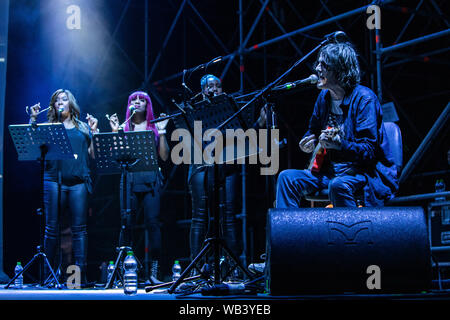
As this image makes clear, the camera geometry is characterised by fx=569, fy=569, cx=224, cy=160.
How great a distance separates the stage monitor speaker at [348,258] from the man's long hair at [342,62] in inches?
45.9

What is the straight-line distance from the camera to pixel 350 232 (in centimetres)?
275

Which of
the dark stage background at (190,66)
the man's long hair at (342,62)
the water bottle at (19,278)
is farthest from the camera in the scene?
the dark stage background at (190,66)

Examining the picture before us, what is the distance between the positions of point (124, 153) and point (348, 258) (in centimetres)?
264

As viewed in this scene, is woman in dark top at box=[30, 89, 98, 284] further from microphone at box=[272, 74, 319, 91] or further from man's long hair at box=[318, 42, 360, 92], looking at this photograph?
man's long hair at box=[318, 42, 360, 92]

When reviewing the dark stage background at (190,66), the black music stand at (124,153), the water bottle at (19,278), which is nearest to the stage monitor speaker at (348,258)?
the black music stand at (124,153)

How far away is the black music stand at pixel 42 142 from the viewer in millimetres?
4918

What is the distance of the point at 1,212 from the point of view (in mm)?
6805

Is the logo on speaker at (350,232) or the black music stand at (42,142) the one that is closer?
the logo on speaker at (350,232)

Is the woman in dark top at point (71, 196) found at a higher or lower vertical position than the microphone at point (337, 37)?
lower

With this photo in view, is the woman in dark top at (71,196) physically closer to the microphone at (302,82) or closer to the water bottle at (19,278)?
the water bottle at (19,278)

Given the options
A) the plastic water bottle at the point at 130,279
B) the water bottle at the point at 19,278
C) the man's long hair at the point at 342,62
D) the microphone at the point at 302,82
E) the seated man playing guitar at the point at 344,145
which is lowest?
the water bottle at the point at 19,278

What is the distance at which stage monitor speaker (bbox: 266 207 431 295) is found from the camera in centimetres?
270

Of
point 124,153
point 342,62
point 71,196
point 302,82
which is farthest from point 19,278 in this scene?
point 342,62
